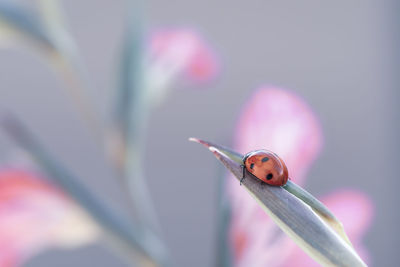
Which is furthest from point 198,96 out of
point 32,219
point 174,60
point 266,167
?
point 266,167

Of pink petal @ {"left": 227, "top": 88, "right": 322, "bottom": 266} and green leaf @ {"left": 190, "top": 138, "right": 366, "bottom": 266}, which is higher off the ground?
pink petal @ {"left": 227, "top": 88, "right": 322, "bottom": 266}

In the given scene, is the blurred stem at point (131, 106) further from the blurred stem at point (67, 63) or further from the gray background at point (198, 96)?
the gray background at point (198, 96)

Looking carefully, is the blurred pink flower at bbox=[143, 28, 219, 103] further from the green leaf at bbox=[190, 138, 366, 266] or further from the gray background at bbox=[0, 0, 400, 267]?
the gray background at bbox=[0, 0, 400, 267]

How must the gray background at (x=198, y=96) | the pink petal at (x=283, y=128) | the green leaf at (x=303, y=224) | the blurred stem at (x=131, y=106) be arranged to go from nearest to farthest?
the green leaf at (x=303, y=224)
the pink petal at (x=283, y=128)
the blurred stem at (x=131, y=106)
the gray background at (x=198, y=96)

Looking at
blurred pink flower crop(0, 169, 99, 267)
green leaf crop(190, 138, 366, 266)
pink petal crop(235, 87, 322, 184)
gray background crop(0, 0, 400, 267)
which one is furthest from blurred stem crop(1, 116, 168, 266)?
gray background crop(0, 0, 400, 267)

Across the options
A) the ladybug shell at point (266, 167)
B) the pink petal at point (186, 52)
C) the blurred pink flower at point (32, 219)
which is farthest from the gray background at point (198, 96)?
the ladybug shell at point (266, 167)

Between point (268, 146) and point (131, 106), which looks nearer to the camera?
point (268, 146)

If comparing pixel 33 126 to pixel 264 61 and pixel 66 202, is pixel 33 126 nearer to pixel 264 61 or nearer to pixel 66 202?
pixel 264 61

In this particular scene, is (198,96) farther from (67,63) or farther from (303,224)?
(303,224)
